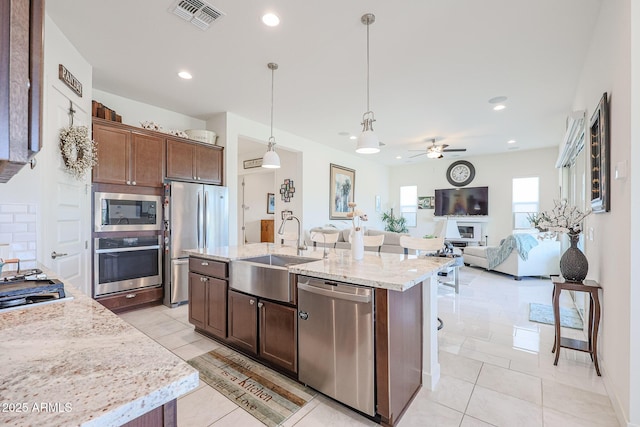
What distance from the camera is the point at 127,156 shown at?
12.1ft

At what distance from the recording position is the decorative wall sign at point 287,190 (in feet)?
21.1

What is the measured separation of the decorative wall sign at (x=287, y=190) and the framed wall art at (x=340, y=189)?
1032 mm

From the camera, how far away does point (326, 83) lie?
3.69m

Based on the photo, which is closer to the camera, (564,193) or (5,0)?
(5,0)

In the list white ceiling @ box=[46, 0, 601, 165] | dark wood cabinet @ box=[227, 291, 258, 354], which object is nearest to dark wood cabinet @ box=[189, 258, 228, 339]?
dark wood cabinet @ box=[227, 291, 258, 354]

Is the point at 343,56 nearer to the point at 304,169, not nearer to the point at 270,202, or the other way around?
the point at 304,169

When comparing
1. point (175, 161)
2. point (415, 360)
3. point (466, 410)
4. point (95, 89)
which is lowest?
point (466, 410)

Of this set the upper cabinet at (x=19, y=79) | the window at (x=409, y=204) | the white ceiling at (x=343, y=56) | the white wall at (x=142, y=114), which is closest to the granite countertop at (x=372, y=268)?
the upper cabinet at (x=19, y=79)

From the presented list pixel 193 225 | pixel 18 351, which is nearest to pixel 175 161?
pixel 193 225

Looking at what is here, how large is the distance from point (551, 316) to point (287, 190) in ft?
16.4

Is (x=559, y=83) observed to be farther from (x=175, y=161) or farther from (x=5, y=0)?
(x=175, y=161)

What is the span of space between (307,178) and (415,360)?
478 centimetres

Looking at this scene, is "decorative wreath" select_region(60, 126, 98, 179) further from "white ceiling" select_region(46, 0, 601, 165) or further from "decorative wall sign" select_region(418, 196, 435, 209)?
"decorative wall sign" select_region(418, 196, 435, 209)

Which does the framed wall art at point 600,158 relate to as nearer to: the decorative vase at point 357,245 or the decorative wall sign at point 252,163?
the decorative vase at point 357,245
